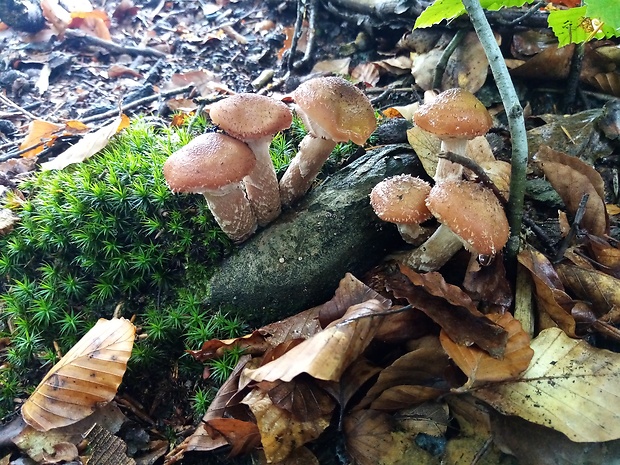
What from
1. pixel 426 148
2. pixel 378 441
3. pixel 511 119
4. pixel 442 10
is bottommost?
pixel 378 441

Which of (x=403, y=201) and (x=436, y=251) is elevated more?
(x=403, y=201)

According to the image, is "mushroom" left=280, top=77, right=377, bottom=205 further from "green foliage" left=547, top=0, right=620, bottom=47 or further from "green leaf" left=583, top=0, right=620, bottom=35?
"green foliage" left=547, top=0, right=620, bottom=47

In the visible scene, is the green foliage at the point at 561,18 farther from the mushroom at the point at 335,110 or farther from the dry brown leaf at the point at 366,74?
the dry brown leaf at the point at 366,74

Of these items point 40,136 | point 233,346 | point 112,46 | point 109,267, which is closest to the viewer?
point 233,346

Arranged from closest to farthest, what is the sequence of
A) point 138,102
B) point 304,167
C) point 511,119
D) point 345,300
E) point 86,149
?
1. point 511,119
2. point 345,300
3. point 304,167
4. point 86,149
5. point 138,102

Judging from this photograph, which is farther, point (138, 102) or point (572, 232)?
point (138, 102)

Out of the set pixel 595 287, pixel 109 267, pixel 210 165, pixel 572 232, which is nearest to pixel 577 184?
pixel 572 232

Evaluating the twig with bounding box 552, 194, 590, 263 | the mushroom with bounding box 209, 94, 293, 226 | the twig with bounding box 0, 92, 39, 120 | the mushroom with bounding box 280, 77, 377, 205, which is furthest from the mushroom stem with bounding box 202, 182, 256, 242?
the twig with bounding box 0, 92, 39, 120

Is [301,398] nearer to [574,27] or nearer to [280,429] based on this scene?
[280,429]

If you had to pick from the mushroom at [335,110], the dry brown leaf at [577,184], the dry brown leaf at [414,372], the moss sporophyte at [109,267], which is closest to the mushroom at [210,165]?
the mushroom at [335,110]
